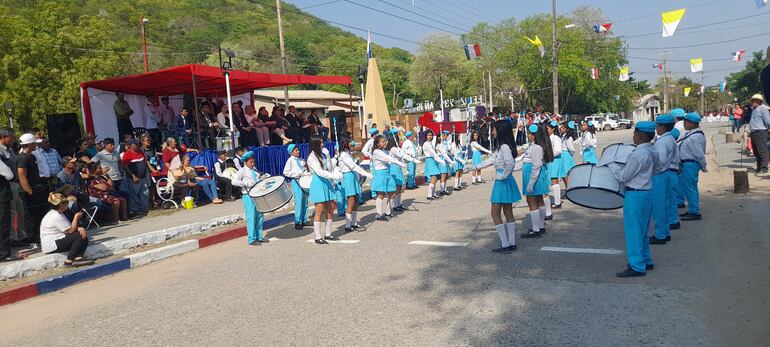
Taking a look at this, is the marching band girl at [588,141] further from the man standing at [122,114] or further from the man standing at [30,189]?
the man standing at [122,114]

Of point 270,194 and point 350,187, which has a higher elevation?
point 270,194

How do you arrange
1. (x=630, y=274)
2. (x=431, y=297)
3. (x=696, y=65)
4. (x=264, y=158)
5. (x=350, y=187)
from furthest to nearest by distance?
(x=696, y=65) → (x=264, y=158) → (x=350, y=187) → (x=630, y=274) → (x=431, y=297)

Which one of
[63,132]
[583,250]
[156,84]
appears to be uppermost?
[156,84]

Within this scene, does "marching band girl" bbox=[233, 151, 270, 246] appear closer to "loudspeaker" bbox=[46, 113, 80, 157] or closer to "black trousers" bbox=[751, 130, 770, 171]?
"loudspeaker" bbox=[46, 113, 80, 157]

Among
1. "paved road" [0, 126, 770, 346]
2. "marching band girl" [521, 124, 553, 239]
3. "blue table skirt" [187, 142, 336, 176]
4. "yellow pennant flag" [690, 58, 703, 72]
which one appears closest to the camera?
"paved road" [0, 126, 770, 346]

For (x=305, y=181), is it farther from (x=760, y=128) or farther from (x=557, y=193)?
(x=760, y=128)

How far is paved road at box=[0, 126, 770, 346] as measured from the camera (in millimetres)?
4652

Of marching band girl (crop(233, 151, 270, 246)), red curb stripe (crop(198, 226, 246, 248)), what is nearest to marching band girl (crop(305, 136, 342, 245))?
marching band girl (crop(233, 151, 270, 246))

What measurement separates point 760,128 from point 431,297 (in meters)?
11.4

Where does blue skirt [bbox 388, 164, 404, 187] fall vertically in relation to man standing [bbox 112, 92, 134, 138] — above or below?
below

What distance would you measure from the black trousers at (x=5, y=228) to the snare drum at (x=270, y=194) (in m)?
3.50

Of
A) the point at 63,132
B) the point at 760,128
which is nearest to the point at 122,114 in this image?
the point at 63,132

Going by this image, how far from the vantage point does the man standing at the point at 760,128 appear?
41.8ft

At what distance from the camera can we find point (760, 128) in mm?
12883
